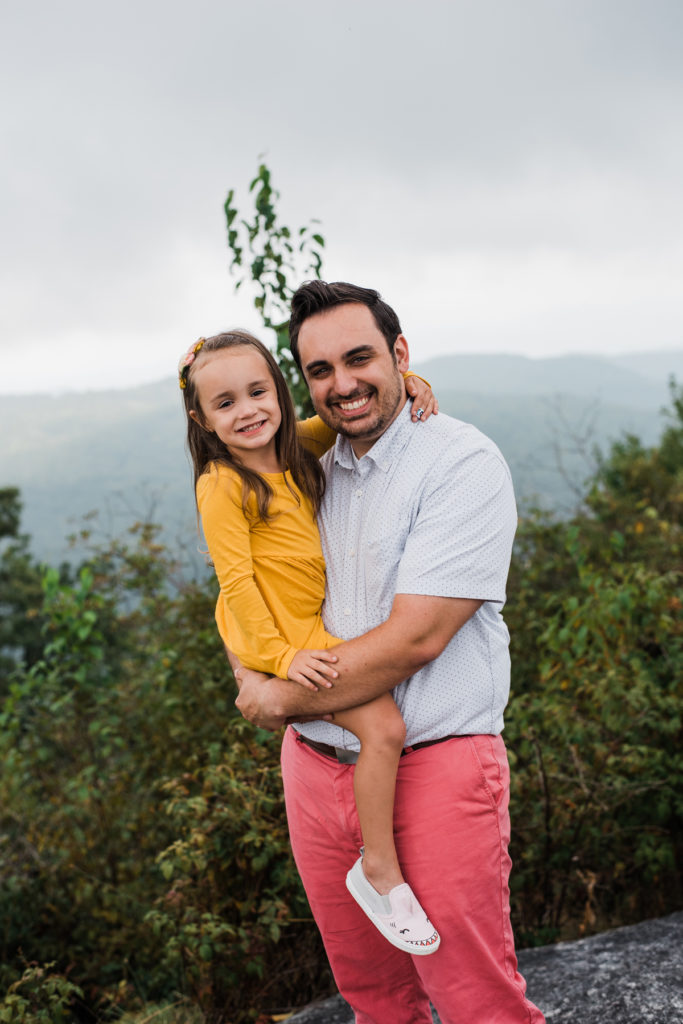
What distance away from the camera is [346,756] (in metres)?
1.78

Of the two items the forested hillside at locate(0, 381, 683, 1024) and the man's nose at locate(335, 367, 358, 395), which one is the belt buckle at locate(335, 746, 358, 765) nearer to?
the man's nose at locate(335, 367, 358, 395)

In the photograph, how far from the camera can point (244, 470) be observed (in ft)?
6.27

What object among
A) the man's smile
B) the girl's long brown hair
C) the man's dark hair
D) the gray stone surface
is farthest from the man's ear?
the gray stone surface

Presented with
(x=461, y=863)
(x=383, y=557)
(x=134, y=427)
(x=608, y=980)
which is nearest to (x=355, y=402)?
(x=383, y=557)

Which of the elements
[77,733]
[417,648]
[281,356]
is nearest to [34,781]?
[77,733]

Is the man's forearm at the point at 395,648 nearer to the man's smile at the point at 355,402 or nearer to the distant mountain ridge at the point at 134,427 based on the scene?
the man's smile at the point at 355,402

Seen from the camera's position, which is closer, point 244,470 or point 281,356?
point 244,470

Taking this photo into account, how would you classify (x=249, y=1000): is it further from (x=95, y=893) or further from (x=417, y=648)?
(x=417, y=648)

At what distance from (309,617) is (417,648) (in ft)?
1.24

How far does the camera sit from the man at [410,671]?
5.28 feet

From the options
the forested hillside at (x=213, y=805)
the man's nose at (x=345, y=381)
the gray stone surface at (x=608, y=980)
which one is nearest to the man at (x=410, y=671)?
the man's nose at (x=345, y=381)

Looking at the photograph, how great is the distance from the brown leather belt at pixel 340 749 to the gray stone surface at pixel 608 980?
29.4 inches

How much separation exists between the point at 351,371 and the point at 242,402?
0.32m

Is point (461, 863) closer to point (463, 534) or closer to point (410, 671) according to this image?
point (410, 671)
